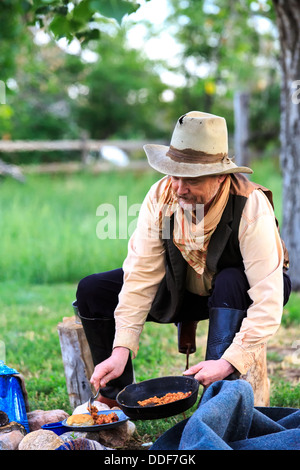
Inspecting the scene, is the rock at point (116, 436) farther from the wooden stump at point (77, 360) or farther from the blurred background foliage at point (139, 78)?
the blurred background foliage at point (139, 78)

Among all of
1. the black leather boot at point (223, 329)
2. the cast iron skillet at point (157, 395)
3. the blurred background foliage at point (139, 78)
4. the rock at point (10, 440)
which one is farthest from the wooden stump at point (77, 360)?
the blurred background foliage at point (139, 78)

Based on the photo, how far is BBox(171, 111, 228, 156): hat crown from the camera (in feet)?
8.99

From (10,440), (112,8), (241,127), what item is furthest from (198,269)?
(241,127)

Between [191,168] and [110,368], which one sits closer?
[191,168]

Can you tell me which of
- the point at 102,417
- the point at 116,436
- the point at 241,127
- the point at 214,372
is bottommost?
the point at 116,436

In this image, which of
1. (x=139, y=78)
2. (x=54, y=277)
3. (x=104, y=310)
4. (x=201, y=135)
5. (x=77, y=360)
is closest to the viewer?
(x=201, y=135)

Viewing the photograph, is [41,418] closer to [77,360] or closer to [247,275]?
[77,360]

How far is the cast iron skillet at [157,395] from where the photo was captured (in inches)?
99.7

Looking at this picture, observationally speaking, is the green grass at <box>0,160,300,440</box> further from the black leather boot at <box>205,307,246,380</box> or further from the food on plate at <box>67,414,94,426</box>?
the black leather boot at <box>205,307,246,380</box>

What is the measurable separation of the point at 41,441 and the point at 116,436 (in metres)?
0.46

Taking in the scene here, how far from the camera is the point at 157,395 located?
9.21ft

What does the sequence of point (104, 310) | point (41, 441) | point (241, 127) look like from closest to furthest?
1. point (41, 441)
2. point (104, 310)
3. point (241, 127)

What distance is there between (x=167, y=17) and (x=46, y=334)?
33.4 feet

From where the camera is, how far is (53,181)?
47.3 feet
